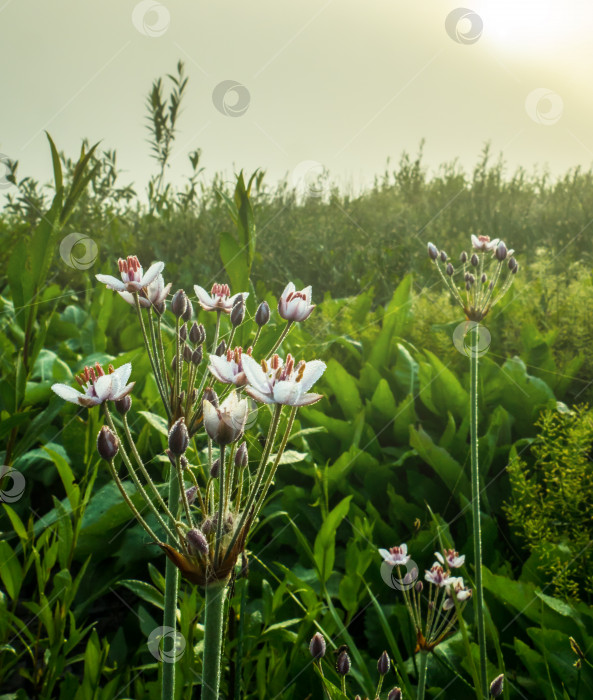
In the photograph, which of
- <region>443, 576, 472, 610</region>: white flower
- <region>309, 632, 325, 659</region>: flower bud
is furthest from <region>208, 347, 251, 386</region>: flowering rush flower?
<region>443, 576, 472, 610</region>: white flower

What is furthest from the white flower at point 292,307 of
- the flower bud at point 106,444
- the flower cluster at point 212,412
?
the flower bud at point 106,444

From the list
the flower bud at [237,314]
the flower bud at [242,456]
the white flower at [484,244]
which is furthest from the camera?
the white flower at [484,244]

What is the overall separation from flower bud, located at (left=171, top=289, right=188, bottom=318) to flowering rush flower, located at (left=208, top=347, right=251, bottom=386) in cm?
16

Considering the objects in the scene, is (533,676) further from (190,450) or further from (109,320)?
(109,320)

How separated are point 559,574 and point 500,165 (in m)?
6.64

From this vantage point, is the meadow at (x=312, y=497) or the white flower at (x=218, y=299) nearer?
the white flower at (x=218, y=299)

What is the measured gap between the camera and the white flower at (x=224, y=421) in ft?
1.87

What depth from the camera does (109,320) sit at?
2756 mm

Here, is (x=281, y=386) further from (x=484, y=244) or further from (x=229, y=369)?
(x=484, y=244)

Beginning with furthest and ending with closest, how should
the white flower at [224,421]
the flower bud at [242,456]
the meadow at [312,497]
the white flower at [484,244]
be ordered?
the white flower at [484,244], the meadow at [312,497], the flower bud at [242,456], the white flower at [224,421]

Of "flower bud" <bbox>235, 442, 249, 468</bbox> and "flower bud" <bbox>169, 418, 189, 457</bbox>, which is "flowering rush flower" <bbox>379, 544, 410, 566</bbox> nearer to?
"flower bud" <bbox>235, 442, 249, 468</bbox>

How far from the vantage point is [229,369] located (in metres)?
0.66

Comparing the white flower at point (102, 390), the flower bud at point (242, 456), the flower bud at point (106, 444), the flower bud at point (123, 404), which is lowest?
the flower bud at point (242, 456)

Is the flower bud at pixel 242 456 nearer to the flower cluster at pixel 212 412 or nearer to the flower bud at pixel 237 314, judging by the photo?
the flower cluster at pixel 212 412
